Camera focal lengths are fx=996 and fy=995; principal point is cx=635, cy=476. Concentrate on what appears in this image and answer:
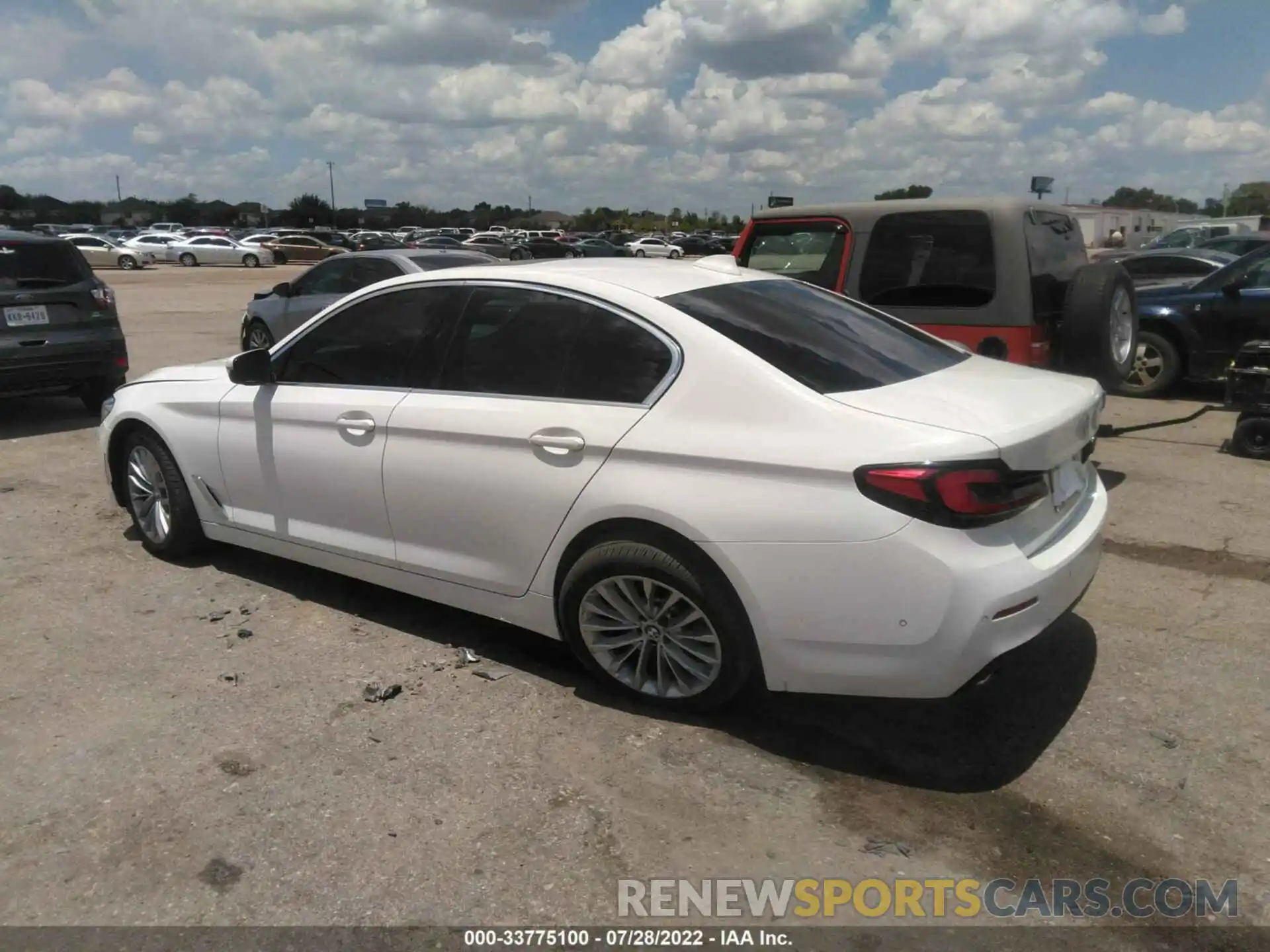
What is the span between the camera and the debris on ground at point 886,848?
112 inches

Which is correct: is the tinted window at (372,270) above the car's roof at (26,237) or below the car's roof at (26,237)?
below

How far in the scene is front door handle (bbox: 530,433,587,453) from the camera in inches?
139

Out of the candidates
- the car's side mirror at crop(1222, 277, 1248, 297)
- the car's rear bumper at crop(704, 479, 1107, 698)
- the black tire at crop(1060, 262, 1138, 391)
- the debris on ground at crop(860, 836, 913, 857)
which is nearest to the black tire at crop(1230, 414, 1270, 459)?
the black tire at crop(1060, 262, 1138, 391)

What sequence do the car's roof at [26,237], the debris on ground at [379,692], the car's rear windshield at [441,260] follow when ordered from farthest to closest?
the car's rear windshield at [441,260]
the car's roof at [26,237]
the debris on ground at [379,692]

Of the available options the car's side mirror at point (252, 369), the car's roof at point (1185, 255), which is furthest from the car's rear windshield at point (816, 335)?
the car's roof at point (1185, 255)

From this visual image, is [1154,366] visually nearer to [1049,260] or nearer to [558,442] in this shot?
[1049,260]

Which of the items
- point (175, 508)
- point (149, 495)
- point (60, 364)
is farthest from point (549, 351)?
point (60, 364)

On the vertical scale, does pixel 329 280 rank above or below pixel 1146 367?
above

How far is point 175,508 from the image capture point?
5.07 m

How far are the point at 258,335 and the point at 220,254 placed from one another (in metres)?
36.1

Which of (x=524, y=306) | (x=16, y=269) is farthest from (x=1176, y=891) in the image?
(x=16, y=269)

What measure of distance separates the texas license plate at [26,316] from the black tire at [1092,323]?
804cm

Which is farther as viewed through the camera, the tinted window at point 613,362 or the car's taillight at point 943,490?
the tinted window at point 613,362

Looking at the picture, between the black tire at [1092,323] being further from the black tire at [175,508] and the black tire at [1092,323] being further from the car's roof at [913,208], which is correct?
the black tire at [175,508]
